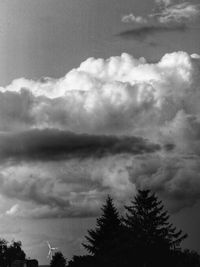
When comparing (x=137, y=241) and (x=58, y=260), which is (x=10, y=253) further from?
(x=137, y=241)

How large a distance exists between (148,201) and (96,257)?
46.5ft

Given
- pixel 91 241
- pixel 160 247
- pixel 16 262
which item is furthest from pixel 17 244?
pixel 160 247

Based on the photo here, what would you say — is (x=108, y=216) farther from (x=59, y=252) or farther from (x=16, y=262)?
(x=16, y=262)

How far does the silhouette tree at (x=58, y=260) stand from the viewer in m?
133

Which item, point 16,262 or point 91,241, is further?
point 16,262

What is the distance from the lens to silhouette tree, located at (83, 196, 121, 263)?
261ft

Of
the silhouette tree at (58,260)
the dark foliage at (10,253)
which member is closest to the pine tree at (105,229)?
the silhouette tree at (58,260)

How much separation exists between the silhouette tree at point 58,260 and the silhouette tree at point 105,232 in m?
47.9

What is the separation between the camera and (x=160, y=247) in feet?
255

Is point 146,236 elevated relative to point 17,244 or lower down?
lower down

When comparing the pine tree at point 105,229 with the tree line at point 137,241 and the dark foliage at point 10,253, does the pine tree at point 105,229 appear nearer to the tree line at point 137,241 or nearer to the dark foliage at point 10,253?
the tree line at point 137,241

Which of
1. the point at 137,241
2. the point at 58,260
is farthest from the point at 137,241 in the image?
the point at 58,260

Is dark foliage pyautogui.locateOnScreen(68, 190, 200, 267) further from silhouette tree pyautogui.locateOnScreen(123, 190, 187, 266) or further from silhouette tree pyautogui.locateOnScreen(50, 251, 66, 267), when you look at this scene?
silhouette tree pyautogui.locateOnScreen(50, 251, 66, 267)

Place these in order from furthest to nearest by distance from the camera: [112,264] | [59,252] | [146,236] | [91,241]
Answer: [59,252]
[91,241]
[146,236]
[112,264]
